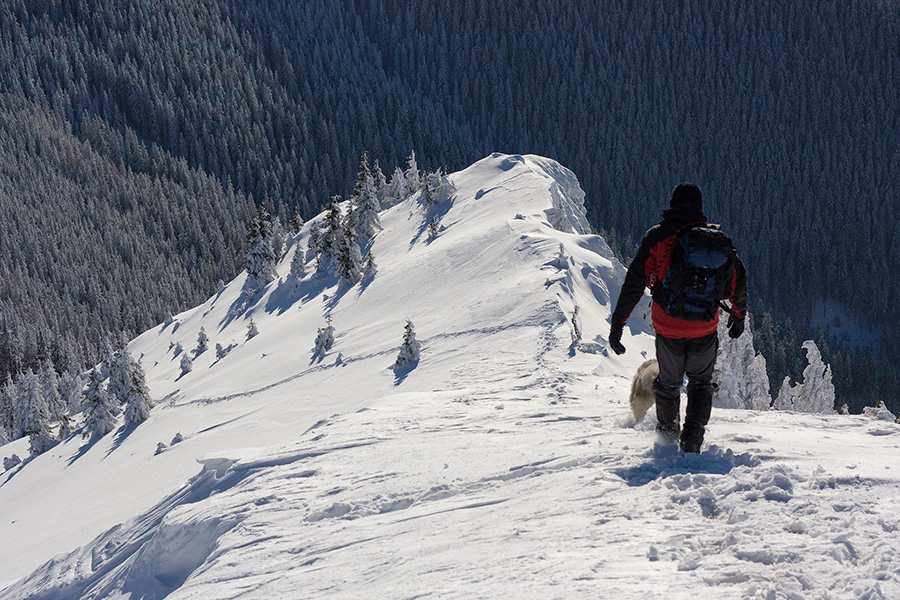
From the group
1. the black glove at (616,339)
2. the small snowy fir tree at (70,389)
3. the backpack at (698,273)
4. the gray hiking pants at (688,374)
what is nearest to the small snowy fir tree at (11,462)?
the small snowy fir tree at (70,389)

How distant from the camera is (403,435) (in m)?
8.79

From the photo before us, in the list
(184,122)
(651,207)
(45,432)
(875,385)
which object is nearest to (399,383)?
(45,432)

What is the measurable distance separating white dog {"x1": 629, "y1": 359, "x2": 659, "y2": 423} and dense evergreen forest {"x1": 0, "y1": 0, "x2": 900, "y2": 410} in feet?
350

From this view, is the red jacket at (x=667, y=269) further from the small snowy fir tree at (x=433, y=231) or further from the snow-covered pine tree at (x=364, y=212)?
the snow-covered pine tree at (x=364, y=212)

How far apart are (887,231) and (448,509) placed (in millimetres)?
169353

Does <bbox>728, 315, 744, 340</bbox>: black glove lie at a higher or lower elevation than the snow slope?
higher

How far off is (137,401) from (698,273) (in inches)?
1191

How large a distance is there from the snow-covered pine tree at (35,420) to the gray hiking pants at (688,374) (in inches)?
1508

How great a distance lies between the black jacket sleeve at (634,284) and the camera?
6352 millimetres

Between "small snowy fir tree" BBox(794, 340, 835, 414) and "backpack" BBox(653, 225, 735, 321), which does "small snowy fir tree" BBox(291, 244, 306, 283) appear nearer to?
"small snowy fir tree" BBox(794, 340, 835, 414)

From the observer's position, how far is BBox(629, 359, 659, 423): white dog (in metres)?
7.43

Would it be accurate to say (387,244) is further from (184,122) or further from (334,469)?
(184,122)

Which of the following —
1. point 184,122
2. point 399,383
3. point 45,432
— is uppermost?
point 184,122

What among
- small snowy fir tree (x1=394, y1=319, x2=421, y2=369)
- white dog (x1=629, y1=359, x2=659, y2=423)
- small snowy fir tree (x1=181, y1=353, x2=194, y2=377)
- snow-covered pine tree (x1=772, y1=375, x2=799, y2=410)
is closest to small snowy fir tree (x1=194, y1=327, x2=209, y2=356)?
small snowy fir tree (x1=181, y1=353, x2=194, y2=377)
